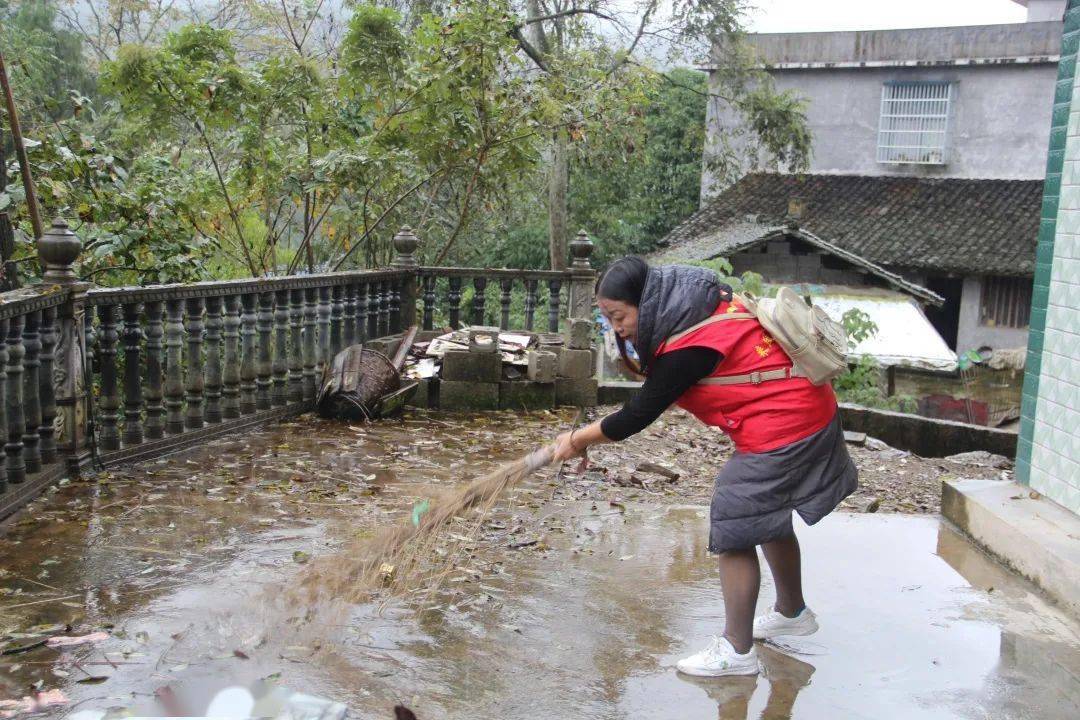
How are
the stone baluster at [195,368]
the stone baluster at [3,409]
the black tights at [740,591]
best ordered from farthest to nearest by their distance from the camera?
the stone baluster at [195,368] → the stone baluster at [3,409] → the black tights at [740,591]

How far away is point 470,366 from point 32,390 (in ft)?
12.8

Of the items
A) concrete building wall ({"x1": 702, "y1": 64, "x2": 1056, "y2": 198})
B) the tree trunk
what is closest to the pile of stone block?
the tree trunk

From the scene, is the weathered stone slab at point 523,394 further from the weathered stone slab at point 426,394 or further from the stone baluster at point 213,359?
the stone baluster at point 213,359

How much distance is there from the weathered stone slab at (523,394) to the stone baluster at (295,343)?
5.82ft

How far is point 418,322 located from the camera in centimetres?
1060

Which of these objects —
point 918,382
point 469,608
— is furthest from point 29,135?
point 918,382

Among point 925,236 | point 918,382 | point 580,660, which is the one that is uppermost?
point 925,236

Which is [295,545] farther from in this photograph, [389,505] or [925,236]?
[925,236]

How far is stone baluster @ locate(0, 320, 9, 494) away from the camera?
5051 mm

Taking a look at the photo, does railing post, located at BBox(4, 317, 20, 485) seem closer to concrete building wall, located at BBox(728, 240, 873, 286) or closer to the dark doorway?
concrete building wall, located at BBox(728, 240, 873, 286)

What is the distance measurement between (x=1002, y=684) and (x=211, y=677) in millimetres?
2880

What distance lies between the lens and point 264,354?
25.1ft

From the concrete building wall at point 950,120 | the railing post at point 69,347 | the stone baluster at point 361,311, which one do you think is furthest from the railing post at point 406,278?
the concrete building wall at point 950,120

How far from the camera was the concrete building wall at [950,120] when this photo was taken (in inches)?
1001
